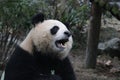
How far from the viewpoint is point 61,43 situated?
4676mm

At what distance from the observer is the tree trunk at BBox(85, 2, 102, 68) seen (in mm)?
8312

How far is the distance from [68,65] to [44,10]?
376 cm

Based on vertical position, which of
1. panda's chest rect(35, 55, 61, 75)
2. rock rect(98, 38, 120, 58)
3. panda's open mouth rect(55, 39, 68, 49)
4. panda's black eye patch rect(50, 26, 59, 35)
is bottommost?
panda's chest rect(35, 55, 61, 75)

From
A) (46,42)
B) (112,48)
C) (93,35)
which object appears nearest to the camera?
(46,42)

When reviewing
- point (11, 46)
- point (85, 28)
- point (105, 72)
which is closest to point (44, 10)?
point (11, 46)

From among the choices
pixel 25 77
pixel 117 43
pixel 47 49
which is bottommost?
pixel 25 77

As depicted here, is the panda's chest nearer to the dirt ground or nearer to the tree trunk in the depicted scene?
the dirt ground

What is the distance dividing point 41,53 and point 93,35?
153 inches

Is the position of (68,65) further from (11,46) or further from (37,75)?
(11,46)

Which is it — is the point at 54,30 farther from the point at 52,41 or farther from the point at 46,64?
the point at 46,64

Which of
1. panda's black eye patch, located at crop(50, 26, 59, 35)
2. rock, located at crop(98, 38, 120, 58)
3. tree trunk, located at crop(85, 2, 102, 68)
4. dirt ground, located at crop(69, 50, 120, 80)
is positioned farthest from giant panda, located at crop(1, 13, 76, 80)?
rock, located at crop(98, 38, 120, 58)

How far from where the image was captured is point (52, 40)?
4.65 meters

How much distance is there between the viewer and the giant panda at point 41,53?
4621mm

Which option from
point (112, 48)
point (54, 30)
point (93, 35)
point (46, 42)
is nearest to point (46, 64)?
point (46, 42)
